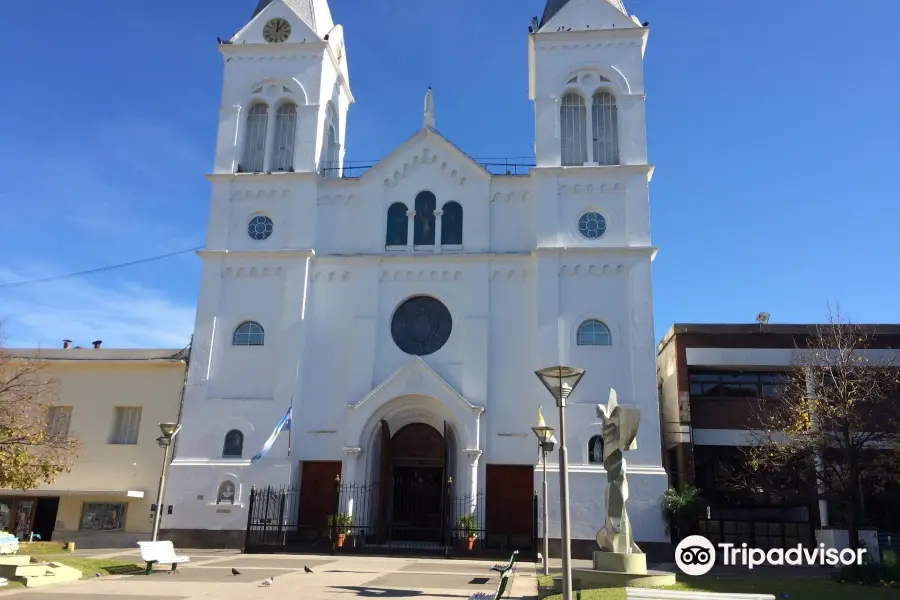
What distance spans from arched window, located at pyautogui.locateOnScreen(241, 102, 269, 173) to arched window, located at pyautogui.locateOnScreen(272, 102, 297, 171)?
0.54m

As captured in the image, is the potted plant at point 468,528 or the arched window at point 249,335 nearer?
the potted plant at point 468,528

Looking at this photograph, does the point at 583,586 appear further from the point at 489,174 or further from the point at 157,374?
the point at 157,374

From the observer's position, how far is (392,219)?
31.6m

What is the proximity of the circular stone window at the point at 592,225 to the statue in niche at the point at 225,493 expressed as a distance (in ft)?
53.4

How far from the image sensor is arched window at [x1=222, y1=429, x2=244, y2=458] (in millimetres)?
28859

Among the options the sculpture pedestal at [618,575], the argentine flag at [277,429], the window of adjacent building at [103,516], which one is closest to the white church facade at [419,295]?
the argentine flag at [277,429]

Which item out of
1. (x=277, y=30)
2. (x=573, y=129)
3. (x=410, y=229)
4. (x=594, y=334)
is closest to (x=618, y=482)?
(x=594, y=334)

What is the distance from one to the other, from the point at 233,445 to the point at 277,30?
58.2 ft

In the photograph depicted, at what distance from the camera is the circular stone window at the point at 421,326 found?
98.2 feet

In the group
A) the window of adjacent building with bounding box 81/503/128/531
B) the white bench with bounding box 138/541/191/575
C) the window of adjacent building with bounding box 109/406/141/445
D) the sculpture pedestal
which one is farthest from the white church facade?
the sculpture pedestal

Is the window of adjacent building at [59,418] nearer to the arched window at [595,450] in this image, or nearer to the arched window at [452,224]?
the arched window at [452,224]

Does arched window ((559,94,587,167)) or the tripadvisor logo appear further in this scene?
arched window ((559,94,587,167))

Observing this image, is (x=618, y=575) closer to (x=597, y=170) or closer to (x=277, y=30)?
(x=597, y=170)

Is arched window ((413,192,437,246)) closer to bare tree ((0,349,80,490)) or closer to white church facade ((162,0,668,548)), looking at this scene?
white church facade ((162,0,668,548))
